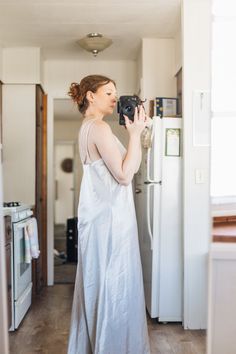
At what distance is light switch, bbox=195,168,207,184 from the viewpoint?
129 centimetres

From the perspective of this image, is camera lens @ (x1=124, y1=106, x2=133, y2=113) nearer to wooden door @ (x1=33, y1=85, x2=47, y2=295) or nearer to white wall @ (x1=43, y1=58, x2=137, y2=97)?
white wall @ (x1=43, y1=58, x2=137, y2=97)

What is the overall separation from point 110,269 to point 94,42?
735mm

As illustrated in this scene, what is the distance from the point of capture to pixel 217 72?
1.25 meters

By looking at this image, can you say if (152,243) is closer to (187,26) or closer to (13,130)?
(13,130)

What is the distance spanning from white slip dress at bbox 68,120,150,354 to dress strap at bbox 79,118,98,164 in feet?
0.13

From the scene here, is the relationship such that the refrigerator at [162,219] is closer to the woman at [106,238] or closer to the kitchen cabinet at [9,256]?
the woman at [106,238]

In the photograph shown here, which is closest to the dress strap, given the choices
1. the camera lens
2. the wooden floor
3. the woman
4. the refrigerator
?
the woman

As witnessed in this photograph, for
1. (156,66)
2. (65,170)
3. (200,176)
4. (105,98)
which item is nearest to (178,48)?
(156,66)

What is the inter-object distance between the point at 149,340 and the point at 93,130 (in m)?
0.71

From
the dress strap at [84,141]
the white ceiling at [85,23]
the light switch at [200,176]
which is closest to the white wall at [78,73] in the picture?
the white ceiling at [85,23]

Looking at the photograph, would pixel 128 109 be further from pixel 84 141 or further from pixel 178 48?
pixel 178 48

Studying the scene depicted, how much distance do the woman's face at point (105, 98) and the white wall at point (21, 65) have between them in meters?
0.19

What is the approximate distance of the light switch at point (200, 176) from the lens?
4.23ft

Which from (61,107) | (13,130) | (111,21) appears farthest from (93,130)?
(111,21)
